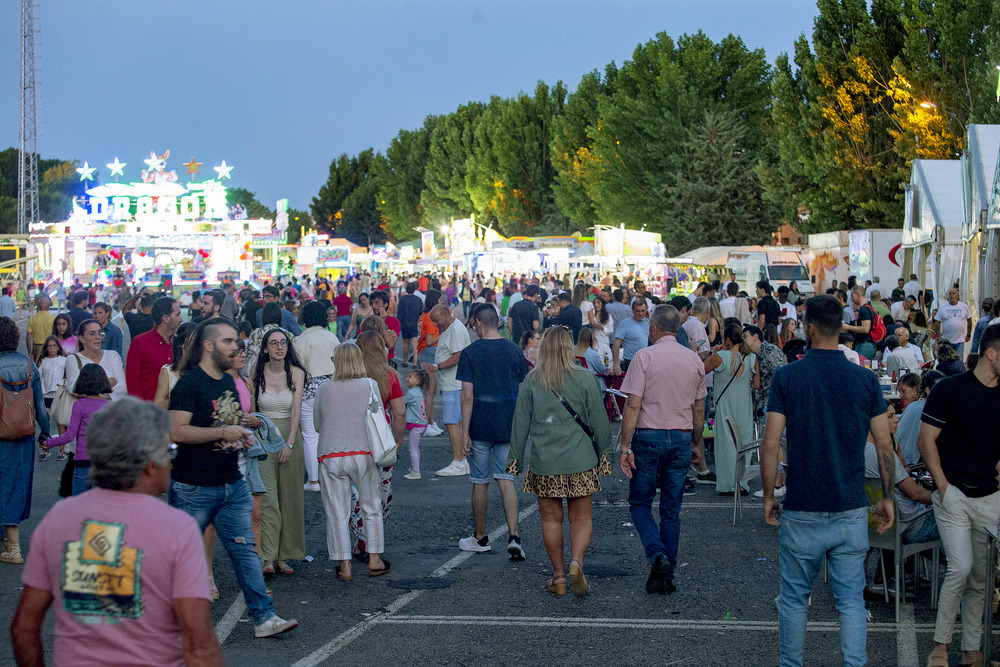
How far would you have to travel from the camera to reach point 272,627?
549cm

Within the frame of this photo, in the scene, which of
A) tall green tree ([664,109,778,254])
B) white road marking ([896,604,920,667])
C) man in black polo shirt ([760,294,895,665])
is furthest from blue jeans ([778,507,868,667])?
tall green tree ([664,109,778,254])

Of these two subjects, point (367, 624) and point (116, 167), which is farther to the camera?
point (116, 167)

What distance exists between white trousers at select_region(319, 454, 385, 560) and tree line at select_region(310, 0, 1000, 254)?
25.8 m

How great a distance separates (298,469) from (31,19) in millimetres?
70228

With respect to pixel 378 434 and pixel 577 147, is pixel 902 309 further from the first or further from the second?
pixel 577 147

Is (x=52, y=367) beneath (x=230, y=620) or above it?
above

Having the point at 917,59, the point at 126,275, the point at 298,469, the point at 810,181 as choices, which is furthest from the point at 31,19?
the point at 298,469

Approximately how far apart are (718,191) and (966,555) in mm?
43992

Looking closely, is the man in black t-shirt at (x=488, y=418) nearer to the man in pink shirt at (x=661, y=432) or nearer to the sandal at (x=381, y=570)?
the sandal at (x=381, y=570)

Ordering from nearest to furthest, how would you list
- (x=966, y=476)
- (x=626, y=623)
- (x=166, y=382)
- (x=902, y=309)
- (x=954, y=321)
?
(x=966, y=476), (x=626, y=623), (x=166, y=382), (x=954, y=321), (x=902, y=309)

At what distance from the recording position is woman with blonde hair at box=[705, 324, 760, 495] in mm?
9016

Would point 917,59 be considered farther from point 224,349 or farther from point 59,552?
point 59,552

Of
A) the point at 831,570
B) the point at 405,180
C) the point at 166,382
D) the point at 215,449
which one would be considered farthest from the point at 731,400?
the point at 405,180

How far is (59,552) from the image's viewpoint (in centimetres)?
278
